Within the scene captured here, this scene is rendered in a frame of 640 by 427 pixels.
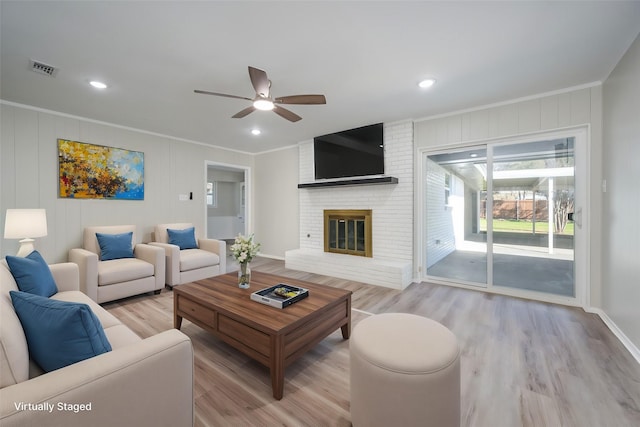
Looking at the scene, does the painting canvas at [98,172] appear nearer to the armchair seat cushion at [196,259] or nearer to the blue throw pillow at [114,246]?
the blue throw pillow at [114,246]

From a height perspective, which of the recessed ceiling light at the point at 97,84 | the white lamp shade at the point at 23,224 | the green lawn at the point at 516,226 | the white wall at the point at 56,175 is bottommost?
the green lawn at the point at 516,226

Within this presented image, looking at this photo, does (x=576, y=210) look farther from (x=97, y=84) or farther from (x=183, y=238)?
(x=97, y=84)

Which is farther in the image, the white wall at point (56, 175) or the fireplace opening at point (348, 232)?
the fireplace opening at point (348, 232)

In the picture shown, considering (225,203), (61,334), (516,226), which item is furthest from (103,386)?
(225,203)

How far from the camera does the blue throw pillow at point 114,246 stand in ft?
11.3

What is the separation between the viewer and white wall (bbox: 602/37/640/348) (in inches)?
80.8

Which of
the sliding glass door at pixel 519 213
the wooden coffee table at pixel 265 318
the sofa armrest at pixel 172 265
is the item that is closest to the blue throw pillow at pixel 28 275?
the wooden coffee table at pixel 265 318

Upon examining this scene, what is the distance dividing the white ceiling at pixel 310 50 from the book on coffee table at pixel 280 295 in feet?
6.62

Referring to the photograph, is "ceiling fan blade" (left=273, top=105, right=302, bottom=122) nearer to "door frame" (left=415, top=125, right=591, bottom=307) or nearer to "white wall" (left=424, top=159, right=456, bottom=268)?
"white wall" (left=424, top=159, right=456, bottom=268)

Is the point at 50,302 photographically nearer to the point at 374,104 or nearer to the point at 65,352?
the point at 65,352

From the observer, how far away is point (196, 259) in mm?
3775

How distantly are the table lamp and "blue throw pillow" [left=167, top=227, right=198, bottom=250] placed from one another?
1481 millimetres

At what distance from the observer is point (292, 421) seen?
1.42m

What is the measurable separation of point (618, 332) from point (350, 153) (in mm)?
3677
